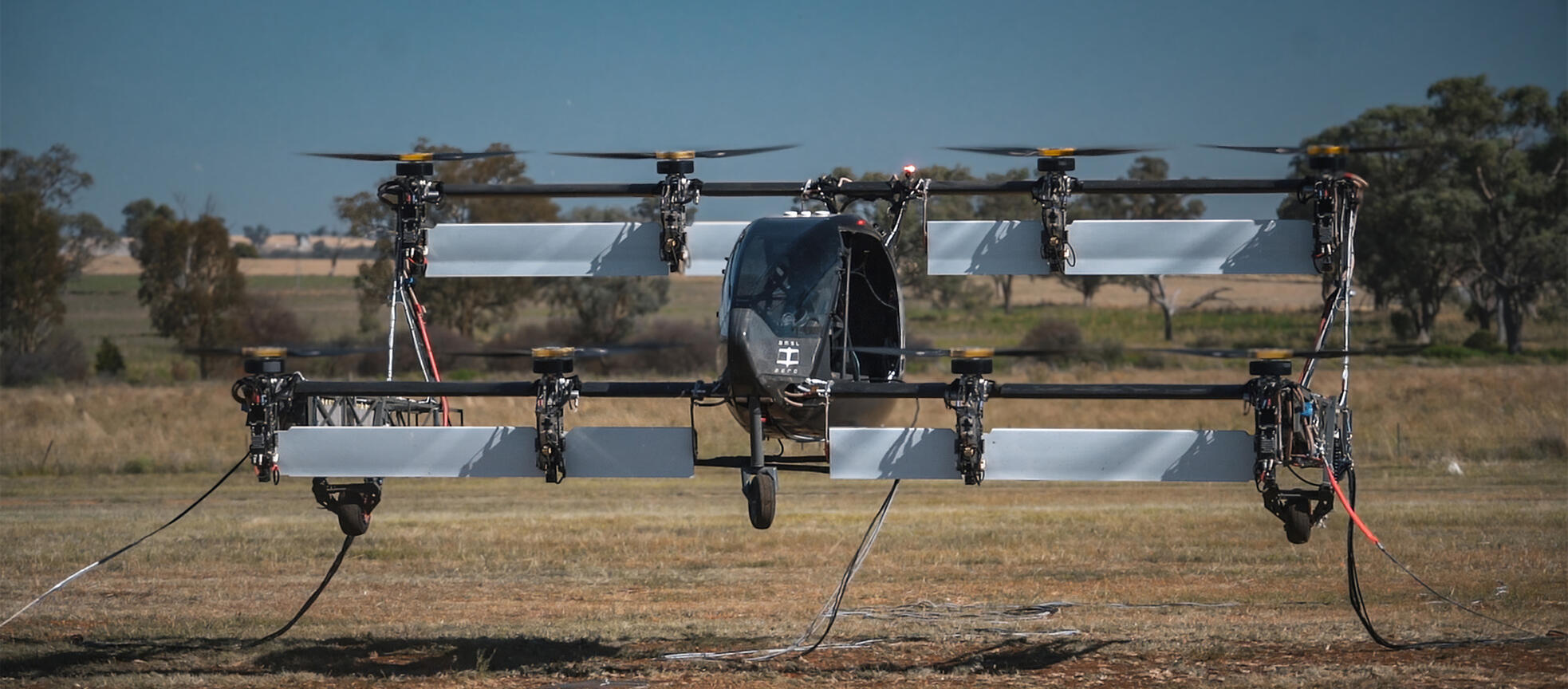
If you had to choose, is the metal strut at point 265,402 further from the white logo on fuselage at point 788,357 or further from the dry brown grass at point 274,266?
the dry brown grass at point 274,266

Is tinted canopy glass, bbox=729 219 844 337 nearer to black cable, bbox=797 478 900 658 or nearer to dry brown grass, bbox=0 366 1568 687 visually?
black cable, bbox=797 478 900 658

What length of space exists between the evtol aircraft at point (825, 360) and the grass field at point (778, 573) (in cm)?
189

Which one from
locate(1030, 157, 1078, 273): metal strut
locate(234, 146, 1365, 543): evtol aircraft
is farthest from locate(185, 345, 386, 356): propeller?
locate(1030, 157, 1078, 273): metal strut

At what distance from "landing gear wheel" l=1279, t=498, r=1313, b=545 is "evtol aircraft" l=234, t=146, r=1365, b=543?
0.06 ft

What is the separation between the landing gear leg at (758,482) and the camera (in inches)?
480

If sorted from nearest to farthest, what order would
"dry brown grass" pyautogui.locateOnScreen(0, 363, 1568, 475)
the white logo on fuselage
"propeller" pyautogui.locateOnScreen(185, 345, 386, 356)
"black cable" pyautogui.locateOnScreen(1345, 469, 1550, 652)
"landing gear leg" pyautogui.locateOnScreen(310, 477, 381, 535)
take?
the white logo on fuselage → "propeller" pyautogui.locateOnScreen(185, 345, 386, 356) → "black cable" pyautogui.locateOnScreen(1345, 469, 1550, 652) → "landing gear leg" pyautogui.locateOnScreen(310, 477, 381, 535) → "dry brown grass" pyautogui.locateOnScreen(0, 363, 1568, 475)

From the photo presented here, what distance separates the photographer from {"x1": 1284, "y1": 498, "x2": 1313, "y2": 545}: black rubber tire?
43.3ft

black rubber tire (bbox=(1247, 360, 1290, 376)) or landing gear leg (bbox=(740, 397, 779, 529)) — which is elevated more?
black rubber tire (bbox=(1247, 360, 1290, 376))

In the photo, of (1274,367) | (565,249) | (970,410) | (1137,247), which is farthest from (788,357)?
(1274,367)

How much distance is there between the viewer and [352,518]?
47.4 ft

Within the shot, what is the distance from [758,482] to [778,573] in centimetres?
918

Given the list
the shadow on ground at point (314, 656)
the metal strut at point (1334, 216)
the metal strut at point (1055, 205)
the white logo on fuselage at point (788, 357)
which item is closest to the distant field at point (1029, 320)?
the shadow on ground at point (314, 656)

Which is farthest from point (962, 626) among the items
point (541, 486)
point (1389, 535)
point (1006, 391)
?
point (541, 486)

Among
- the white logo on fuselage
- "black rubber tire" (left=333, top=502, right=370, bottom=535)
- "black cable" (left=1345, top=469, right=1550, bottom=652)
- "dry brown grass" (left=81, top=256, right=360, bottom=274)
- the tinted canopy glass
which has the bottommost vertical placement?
"black cable" (left=1345, top=469, right=1550, bottom=652)
